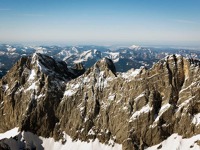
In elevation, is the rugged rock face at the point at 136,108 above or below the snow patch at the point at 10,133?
above

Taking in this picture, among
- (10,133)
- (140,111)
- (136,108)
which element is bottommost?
(10,133)

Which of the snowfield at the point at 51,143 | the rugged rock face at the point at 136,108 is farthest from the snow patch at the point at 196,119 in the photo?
the snowfield at the point at 51,143

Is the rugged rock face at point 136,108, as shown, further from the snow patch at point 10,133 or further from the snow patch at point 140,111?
the snow patch at point 10,133

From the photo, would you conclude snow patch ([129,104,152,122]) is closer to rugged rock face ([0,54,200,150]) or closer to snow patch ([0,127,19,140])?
rugged rock face ([0,54,200,150])

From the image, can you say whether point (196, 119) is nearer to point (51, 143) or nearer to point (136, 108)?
point (136, 108)

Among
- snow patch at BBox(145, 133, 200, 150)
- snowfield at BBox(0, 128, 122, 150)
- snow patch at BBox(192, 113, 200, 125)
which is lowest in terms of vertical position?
snowfield at BBox(0, 128, 122, 150)

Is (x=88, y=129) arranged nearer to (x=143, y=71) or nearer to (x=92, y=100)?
(x=92, y=100)

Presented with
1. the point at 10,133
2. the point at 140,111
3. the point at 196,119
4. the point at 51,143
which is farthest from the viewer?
the point at 10,133

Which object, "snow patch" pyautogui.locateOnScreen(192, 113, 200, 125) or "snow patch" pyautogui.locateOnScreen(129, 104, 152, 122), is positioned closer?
"snow patch" pyautogui.locateOnScreen(192, 113, 200, 125)

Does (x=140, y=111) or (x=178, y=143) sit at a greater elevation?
(x=140, y=111)

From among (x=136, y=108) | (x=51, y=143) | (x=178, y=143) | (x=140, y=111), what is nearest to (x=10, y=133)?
(x=51, y=143)

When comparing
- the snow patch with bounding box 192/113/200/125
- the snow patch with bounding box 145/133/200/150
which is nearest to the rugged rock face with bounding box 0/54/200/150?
the snow patch with bounding box 192/113/200/125
